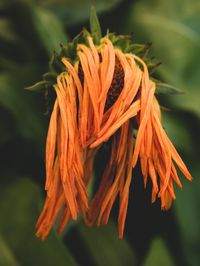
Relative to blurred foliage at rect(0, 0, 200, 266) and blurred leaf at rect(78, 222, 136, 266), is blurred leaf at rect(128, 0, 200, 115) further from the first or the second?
blurred leaf at rect(78, 222, 136, 266)

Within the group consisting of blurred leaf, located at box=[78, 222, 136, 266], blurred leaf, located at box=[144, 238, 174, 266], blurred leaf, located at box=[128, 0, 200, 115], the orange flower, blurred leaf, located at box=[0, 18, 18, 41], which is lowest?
blurred leaf, located at box=[144, 238, 174, 266]

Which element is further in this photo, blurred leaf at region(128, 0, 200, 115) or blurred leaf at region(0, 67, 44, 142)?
blurred leaf at region(128, 0, 200, 115)

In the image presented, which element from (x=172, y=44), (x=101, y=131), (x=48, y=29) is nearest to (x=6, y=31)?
(x=48, y=29)

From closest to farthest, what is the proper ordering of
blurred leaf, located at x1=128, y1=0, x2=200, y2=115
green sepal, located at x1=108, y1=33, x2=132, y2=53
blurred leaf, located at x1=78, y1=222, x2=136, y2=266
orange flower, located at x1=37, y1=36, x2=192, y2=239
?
orange flower, located at x1=37, y1=36, x2=192, y2=239 → green sepal, located at x1=108, y1=33, x2=132, y2=53 → blurred leaf, located at x1=78, y1=222, x2=136, y2=266 → blurred leaf, located at x1=128, y1=0, x2=200, y2=115

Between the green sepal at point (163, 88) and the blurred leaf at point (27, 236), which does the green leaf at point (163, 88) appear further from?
the blurred leaf at point (27, 236)

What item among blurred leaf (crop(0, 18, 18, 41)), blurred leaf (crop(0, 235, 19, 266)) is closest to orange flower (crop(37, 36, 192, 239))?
blurred leaf (crop(0, 235, 19, 266))

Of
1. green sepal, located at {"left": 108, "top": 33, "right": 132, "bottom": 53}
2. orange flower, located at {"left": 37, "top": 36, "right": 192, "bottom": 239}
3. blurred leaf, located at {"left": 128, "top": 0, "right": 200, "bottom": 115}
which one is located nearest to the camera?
orange flower, located at {"left": 37, "top": 36, "right": 192, "bottom": 239}

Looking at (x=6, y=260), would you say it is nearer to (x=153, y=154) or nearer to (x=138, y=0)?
(x=153, y=154)

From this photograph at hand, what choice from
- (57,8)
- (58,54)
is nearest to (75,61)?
(58,54)

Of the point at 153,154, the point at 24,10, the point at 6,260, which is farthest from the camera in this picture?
the point at 24,10
